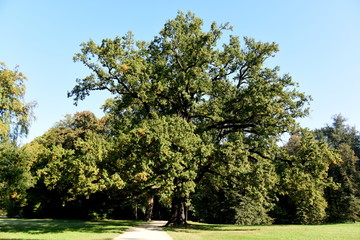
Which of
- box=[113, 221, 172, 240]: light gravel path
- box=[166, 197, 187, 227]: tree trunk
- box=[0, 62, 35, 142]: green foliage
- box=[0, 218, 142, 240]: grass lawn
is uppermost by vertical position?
box=[0, 62, 35, 142]: green foliage

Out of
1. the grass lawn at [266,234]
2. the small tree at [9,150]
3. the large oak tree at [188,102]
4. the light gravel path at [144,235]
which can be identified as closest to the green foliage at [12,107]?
the small tree at [9,150]

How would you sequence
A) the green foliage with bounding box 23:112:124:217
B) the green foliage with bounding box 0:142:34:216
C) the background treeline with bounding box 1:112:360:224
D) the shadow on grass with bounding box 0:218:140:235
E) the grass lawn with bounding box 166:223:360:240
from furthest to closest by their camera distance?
the background treeline with bounding box 1:112:360:224, the green foliage with bounding box 23:112:124:217, the shadow on grass with bounding box 0:218:140:235, the green foliage with bounding box 0:142:34:216, the grass lawn with bounding box 166:223:360:240

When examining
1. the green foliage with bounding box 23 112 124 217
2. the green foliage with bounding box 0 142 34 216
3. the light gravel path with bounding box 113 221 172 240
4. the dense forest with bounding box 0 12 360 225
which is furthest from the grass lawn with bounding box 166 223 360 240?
the green foliage with bounding box 0 142 34 216

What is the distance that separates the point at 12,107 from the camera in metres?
17.2

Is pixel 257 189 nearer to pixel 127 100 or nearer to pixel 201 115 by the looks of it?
pixel 201 115

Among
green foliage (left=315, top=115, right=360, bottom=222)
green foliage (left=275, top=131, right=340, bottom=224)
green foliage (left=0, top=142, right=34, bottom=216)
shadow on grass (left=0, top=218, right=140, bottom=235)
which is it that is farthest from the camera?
green foliage (left=315, top=115, right=360, bottom=222)

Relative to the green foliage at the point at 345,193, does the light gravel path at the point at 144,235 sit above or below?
below

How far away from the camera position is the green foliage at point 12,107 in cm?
1630

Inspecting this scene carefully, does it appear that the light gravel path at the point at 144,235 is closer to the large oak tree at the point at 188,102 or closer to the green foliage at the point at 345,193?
the large oak tree at the point at 188,102

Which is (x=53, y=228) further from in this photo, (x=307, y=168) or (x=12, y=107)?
(x=307, y=168)

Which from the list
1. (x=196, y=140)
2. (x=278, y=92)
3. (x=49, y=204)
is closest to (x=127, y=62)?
(x=196, y=140)

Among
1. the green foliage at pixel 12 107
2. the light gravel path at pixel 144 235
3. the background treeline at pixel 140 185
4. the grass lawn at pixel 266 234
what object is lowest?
the grass lawn at pixel 266 234

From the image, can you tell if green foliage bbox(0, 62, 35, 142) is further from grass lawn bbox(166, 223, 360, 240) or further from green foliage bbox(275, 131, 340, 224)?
green foliage bbox(275, 131, 340, 224)

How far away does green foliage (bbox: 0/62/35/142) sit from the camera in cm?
1630
